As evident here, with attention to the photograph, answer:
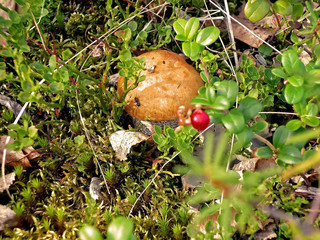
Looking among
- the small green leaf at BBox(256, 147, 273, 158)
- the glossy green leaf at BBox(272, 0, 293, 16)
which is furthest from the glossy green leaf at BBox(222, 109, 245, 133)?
the glossy green leaf at BBox(272, 0, 293, 16)

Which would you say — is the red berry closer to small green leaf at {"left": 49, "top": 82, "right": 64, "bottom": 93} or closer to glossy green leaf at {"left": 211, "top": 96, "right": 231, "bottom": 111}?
glossy green leaf at {"left": 211, "top": 96, "right": 231, "bottom": 111}

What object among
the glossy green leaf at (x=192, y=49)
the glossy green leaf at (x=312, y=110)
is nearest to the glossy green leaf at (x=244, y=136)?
the glossy green leaf at (x=312, y=110)

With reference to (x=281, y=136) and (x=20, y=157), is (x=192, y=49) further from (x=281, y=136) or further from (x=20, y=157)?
(x=20, y=157)

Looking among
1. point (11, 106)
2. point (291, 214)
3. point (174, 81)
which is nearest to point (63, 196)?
point (11, 106)

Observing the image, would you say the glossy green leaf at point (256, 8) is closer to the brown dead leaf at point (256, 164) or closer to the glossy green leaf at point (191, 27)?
the glossy green leaf at point (191, 27)

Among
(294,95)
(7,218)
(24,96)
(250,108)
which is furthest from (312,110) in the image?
(7,218)
